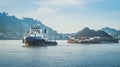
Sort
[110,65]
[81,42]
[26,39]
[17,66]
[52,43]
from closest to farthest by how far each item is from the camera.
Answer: [17,66] → [110,65] → [26,39] → [52,43] → [81,42]

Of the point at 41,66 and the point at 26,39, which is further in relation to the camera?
the point at 26,39

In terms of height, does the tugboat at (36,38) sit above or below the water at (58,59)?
above

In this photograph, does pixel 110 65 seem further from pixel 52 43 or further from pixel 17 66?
pixel 52 43

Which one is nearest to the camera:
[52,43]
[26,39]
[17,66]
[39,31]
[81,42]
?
[17,66]

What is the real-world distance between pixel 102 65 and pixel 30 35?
71.0 meters

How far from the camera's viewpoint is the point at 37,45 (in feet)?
385

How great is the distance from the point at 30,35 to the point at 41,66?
71.5 m

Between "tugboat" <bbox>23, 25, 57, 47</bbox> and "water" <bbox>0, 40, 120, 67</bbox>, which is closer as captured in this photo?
"water" <bbox>0, 40, 120, 67</bbox>

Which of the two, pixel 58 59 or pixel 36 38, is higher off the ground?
pixel 36 38

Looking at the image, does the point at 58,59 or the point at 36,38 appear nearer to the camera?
the point at 58,59

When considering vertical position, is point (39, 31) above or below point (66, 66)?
above

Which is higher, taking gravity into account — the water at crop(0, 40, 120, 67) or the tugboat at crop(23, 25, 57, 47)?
the tugboat at crop(23, 25, 57, 47)

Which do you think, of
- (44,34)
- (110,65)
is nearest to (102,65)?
(110,65)

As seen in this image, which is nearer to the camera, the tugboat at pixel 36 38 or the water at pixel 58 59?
the water at pixel 58 59
